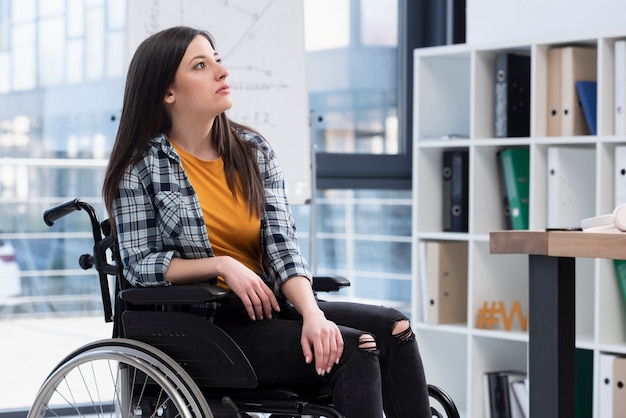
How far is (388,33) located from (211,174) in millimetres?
1881

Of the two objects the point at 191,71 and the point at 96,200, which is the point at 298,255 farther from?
the point at 96,200

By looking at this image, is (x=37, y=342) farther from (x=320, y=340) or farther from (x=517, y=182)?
(x=320, y=340)

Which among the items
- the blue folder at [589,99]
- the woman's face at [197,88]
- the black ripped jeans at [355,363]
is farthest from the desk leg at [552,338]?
the blue folder at [589,99]

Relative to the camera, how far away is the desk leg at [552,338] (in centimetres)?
157

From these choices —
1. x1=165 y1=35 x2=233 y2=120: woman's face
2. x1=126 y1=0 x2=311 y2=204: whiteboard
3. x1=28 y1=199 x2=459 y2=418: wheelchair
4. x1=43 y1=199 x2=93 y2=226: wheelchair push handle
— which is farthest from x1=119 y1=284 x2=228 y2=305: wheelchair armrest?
x1=126 y1=0 x2=311 y2=204: whiteboard

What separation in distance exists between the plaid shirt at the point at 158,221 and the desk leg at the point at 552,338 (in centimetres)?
52

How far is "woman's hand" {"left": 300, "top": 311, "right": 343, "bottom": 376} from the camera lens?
170 cm

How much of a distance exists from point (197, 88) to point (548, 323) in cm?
85

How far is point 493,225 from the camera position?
3.18 meters

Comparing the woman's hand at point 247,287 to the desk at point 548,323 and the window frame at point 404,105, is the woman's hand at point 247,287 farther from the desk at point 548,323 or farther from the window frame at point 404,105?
the window frame at point 404,105

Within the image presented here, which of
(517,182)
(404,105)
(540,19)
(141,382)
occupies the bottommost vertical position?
(141,382)

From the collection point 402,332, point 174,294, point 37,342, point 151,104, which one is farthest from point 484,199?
point 37,342

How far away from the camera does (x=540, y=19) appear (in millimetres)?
3322

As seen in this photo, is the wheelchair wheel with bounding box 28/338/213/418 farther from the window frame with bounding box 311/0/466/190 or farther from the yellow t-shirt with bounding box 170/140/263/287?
the window frame with bounding box 311/0/466/190
